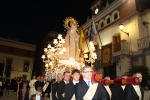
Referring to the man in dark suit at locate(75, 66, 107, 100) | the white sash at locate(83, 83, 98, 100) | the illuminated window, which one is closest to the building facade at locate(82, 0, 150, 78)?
the man in dark suit at locate(75, 66, 107, 100)

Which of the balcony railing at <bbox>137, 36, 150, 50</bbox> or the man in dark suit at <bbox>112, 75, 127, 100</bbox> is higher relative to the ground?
the balcony railing at <bbox>137, 36, 150, 50</bbox>

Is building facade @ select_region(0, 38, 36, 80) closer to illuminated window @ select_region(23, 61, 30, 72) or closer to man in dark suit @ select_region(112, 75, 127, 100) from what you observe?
illuminated window @ select_region(23, 61, 30, 72)

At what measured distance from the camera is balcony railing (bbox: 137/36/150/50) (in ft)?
48.4

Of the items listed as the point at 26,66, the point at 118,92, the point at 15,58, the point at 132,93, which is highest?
the point at 15,58

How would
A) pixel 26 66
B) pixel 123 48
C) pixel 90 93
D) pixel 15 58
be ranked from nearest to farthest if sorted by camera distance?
pixel 90 93 → pixel 123 48 → pixel 15 58 → pixel 26 66

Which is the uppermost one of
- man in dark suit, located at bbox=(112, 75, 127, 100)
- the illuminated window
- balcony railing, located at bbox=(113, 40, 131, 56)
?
balcony railing, located at bbox=(113, 40, 131, 56)

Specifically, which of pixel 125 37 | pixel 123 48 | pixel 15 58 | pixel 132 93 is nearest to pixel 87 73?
pixel 132 93

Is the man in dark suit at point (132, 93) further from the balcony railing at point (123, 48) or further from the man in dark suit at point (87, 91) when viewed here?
the balcony railing at point (123, 48)

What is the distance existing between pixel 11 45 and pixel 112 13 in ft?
92.6

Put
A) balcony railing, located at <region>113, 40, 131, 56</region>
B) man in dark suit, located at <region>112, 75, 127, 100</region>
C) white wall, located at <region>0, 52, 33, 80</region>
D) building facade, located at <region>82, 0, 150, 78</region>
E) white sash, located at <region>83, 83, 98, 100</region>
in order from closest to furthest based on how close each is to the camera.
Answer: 1. white sash, located at <region>83, 83, 98, 100</region>
2. man in dark suit, located at <region>112, 75, 127, 100</region>
3. building facade, located at <region>82, 0, 150, 78</region>
4. balcony railing, located at <region>113, 40, 131, 56</region>
5. white wall, located at <region>0, 52, 33, 80</region>

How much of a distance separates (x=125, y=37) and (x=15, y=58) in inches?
1188

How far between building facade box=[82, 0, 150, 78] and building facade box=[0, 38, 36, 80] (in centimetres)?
2470

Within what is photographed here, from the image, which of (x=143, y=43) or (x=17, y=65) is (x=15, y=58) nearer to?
(x=17, y=65)

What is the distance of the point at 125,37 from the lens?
18.0m
